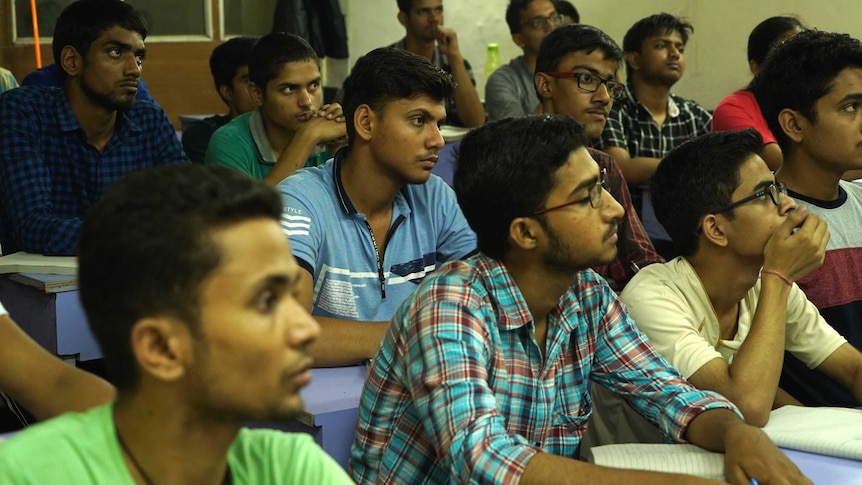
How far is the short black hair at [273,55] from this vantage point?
10.9ft

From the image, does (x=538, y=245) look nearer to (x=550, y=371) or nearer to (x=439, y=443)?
(x=550, y=371)

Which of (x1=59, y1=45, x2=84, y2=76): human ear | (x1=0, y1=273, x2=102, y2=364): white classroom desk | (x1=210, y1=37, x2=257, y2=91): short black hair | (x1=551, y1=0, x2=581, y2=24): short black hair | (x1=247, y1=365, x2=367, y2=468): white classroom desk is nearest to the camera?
(x1=247, y1=365, x2=367, y2=468): white classroom desk

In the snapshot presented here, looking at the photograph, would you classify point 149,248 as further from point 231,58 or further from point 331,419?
point 231,58

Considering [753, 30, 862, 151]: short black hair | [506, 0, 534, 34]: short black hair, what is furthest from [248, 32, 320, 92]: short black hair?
[506, 0, 534, 34]: short black hair

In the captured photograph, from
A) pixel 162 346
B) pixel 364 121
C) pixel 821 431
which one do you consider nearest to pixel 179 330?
pixel 162 346

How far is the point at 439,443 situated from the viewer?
142 centimetres

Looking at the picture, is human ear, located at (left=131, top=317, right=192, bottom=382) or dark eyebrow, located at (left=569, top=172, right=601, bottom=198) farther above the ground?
dark eyebrow, located at (left=569, top=172, right=601, bottom=198)

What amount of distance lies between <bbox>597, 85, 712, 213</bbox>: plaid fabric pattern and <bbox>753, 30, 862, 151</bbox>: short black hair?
139cm

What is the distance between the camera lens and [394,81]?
241 centimetres

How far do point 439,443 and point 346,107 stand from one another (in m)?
1.27

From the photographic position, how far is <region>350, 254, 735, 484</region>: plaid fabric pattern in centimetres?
141

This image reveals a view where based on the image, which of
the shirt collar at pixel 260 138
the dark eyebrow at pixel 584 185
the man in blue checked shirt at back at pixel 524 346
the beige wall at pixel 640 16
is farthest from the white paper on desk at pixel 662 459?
the beige wall at pixel 640 16

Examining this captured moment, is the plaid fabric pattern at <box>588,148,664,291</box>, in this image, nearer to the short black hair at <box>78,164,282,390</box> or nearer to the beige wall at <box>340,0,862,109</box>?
the short black hair at <box>78,164,282,390</box>

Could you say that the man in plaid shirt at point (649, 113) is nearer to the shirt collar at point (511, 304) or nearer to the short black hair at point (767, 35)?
the short black hair at point (767, 35)
